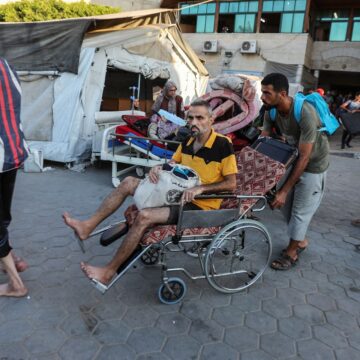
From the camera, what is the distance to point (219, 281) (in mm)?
3168

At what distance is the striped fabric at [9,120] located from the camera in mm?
2410

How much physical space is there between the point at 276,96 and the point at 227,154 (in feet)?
2.34

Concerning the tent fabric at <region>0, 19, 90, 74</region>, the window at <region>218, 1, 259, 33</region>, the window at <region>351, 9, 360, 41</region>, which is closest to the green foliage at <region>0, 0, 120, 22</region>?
the window at <region>218, 1, 259, 33</region>

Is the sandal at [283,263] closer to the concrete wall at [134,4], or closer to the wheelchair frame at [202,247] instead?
the wheelchair frame at [202,247]

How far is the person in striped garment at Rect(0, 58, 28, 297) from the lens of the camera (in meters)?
2.43

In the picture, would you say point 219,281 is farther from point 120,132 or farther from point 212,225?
point 120,132

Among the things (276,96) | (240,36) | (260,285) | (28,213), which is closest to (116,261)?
(260,285)

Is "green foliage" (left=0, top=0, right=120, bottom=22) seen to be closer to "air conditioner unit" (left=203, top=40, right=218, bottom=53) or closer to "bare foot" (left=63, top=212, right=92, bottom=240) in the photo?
"air conditioner unit" (left=203, top=40, right=218, bottom=53)

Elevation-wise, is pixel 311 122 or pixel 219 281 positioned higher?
pixel 311 122

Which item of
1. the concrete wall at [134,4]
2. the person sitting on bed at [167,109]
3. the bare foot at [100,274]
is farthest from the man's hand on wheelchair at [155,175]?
the concrete wall at [134,4]

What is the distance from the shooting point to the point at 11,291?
2717 millimetres

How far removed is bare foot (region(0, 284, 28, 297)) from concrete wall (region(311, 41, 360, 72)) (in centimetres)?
2301

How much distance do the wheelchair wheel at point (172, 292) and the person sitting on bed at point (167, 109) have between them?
3.23 m

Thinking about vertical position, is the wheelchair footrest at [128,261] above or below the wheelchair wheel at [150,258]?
above
